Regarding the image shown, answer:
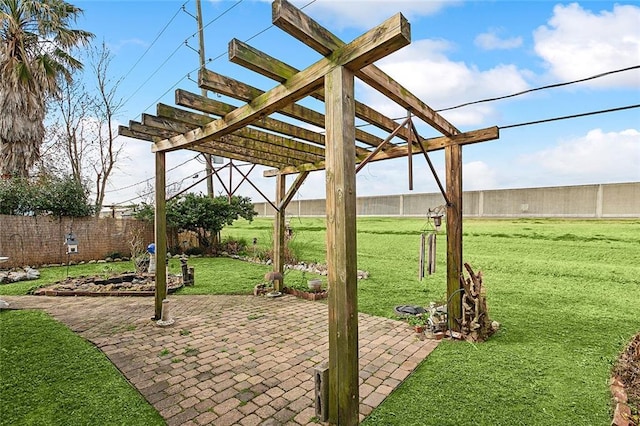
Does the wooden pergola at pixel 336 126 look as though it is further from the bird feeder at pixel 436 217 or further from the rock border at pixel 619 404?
the rock border at pixel 619 404

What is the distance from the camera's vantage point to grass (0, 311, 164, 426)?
78.7 inches

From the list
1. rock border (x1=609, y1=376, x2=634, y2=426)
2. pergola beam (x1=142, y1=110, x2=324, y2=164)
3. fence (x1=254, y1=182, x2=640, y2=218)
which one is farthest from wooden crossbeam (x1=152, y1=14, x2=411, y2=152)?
fence (x1=254, y1=182, x2=640, y2=218)

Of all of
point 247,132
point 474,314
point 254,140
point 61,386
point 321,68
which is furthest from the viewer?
point 254,140

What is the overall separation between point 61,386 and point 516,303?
5.32 meters

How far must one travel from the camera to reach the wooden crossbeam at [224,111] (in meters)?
2.61

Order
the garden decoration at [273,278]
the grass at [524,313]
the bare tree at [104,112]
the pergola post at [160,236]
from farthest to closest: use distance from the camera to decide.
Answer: the bare tree at [104,112] → the garden decoration at [273,278] → the pergola post at [160,236] → the grass at [524,313]

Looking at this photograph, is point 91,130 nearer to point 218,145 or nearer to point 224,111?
point 218,145

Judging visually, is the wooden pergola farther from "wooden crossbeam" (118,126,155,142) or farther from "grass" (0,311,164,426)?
"grass" (0,311,164,426)

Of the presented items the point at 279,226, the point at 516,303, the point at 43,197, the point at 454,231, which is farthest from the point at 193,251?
the point at 516,303

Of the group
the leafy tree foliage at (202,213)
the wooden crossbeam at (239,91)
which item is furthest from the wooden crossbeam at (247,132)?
the leafy tree foliage at (202,213)

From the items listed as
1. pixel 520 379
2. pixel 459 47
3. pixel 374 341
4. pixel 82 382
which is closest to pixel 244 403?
pixel 82 382

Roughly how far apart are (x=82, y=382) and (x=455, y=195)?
12.3 ft

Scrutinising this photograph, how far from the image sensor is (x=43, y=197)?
7.93 meters

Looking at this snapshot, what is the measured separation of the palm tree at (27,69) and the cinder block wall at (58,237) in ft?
5.41
